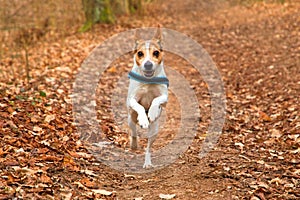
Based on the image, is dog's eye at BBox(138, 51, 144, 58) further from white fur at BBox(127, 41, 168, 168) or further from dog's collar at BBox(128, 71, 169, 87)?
dog's collar at BBox(128, 71, 169, 87)

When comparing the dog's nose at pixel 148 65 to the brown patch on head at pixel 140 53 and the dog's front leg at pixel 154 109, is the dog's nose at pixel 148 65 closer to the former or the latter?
the brown patch on head at pixel 140 53

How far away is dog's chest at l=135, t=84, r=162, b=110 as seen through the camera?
5.86 meters

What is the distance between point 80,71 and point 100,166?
6.28 m

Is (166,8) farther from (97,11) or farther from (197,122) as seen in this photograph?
(197,122)

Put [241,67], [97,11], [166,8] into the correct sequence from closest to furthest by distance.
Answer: [241,67] → [97,11] → [166,8]

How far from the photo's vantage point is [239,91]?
10.9 meters

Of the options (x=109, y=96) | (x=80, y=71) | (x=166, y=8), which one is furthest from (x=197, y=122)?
(x=166, y=8)

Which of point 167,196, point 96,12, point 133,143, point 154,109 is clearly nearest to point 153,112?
point 154,109

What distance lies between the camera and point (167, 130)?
27.3ft

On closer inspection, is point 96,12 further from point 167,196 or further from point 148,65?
point 167,196

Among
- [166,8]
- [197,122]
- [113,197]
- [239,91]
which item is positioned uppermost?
[166,8]

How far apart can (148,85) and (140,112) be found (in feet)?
1.41

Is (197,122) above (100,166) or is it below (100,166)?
above

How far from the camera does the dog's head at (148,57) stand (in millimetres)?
5496
